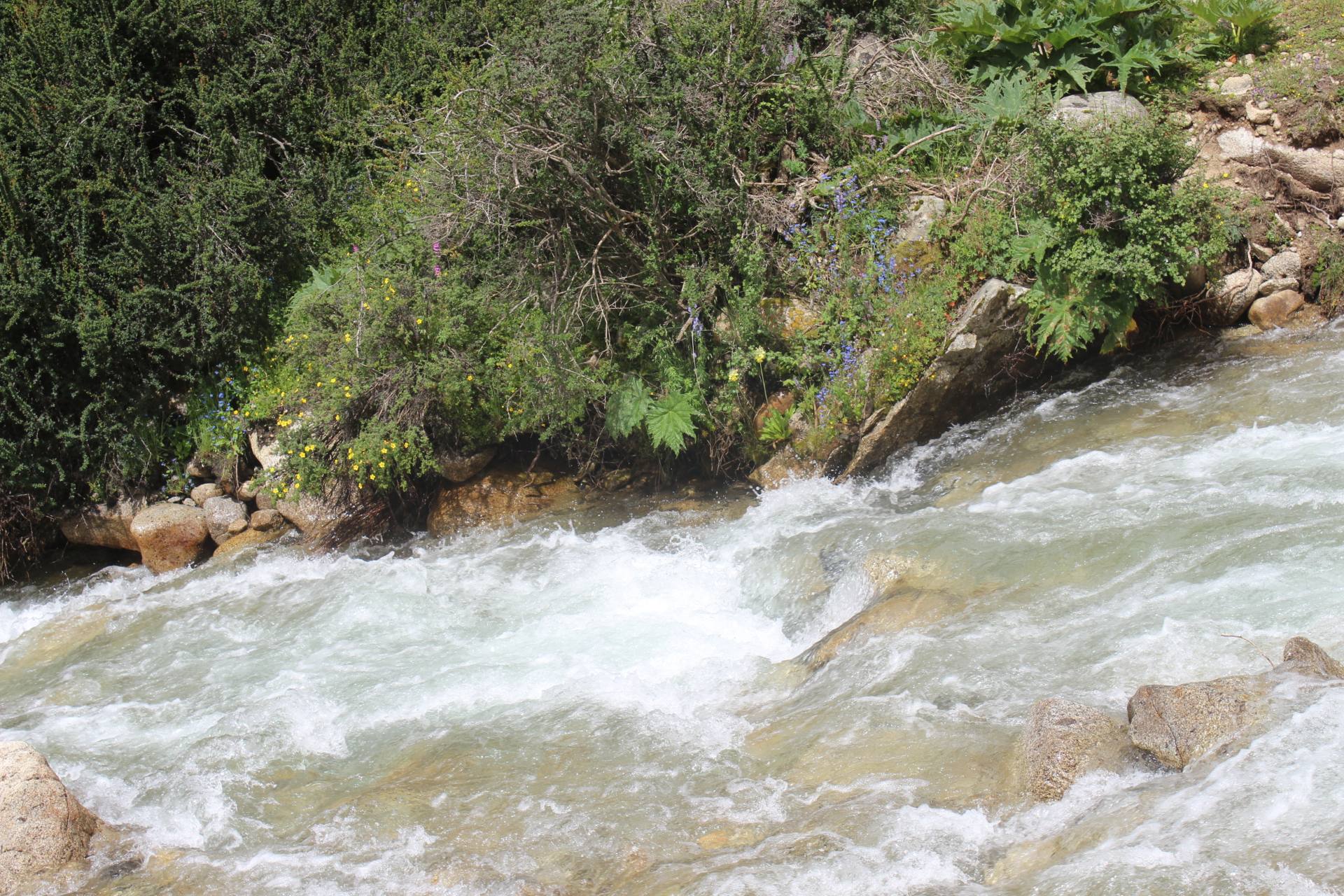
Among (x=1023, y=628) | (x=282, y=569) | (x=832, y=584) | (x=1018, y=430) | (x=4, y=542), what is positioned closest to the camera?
(x=1023, y=628)

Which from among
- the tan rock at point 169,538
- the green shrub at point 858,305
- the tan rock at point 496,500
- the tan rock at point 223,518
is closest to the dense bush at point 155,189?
the tan rock at point 169,538

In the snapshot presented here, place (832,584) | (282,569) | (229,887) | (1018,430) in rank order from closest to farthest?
(229,887)
(832,584)
(1018,430)
(282,569)

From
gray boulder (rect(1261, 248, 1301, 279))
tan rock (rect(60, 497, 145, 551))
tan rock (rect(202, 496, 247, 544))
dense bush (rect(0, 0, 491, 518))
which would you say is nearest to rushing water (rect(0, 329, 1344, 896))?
gray boulder (rect(1261, 248, 1301, 279))

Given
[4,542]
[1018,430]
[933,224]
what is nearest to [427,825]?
[1018,430]

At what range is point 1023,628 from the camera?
5.50 metres

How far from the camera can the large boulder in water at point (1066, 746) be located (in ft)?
14.1

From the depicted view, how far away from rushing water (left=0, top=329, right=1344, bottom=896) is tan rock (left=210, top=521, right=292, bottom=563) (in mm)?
502

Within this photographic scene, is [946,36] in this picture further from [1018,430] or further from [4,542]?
[4,542]

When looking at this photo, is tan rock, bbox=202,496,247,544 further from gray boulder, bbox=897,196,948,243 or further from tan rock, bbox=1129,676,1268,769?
tan rock, bbox=1129,676,1268,769

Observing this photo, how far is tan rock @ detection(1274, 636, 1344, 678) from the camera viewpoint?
4332 millimetres

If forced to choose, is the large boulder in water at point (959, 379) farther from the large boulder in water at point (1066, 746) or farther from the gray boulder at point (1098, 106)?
the large boulder in water at point (1066, 746)

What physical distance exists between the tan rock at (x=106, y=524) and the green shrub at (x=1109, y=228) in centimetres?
758

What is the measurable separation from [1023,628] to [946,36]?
593 centimetres

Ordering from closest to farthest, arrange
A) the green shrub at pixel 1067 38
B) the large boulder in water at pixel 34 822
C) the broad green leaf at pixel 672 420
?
the large boulder in water at pixel 34 822 → the broad green leaf at pixel 672 420 → the green shrub at pixel 1067 38
